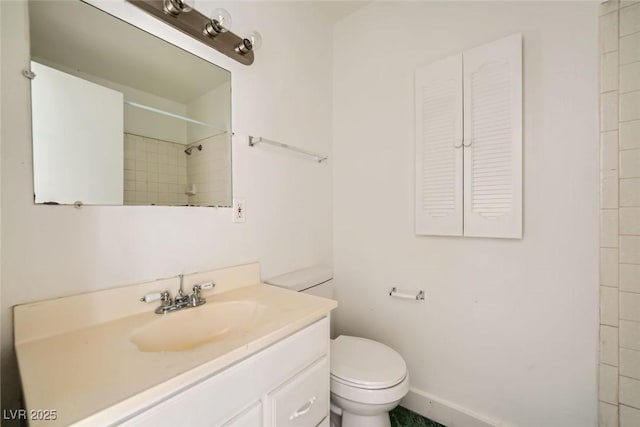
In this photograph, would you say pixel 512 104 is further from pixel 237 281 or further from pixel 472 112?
pixel 237 281

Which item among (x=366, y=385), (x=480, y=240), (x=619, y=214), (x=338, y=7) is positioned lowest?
(x=366, y=385)

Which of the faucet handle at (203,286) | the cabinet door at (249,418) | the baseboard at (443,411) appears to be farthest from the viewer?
the baseboard at (443,411)

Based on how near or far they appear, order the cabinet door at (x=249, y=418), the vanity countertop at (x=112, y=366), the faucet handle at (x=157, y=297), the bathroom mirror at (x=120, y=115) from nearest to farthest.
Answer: the vanity countertop at (x=112, y=366), the cabinet door at (x=249, y=418), the bathroom mirror at (x=120, y=115), the faucet handle at (x=157, y=297)

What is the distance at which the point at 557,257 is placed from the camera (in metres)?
1.17

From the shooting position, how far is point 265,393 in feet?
2.51

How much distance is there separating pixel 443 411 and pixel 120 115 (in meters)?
2.13

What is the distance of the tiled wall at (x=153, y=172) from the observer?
97 cm

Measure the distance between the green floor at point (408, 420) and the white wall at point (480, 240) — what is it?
9cm

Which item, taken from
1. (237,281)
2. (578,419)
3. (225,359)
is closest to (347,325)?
(237,281)

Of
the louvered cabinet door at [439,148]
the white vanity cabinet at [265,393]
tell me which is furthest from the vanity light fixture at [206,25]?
the white vanity cabinet at [265,393]

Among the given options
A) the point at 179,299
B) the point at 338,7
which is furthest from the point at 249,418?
the point at 338,7

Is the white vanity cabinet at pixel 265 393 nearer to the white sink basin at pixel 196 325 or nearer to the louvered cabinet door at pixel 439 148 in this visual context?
the white sink basin at pixel 196 325

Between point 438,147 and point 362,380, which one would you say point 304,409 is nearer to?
point 362,380

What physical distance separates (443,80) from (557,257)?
1.06m
